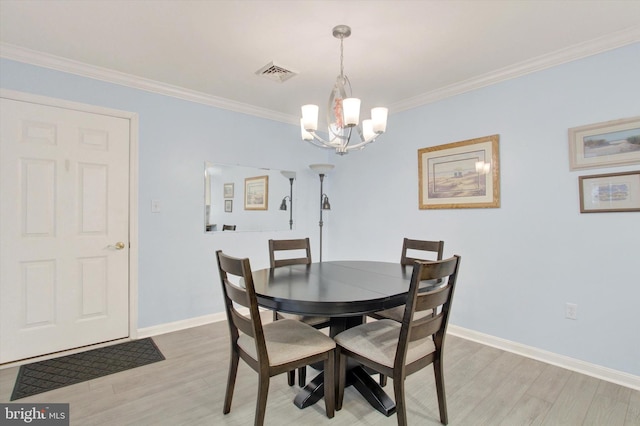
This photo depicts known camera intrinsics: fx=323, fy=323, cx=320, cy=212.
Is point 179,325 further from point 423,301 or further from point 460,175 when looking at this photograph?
point 460,175

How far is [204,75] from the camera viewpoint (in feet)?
9.20

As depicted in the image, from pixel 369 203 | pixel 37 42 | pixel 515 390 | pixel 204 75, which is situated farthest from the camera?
pixel 369 203

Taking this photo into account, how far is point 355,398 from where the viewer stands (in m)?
1.95

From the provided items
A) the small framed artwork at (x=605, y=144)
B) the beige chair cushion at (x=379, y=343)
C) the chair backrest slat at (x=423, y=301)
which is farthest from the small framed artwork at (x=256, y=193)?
the small framed artwork at (x=605, y=144)

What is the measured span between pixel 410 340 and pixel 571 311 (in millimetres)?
1676

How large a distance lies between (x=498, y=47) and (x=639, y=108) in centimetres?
98

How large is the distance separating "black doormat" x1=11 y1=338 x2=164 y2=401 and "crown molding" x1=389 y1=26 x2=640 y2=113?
10.9 ft

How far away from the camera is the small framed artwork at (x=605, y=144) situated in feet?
7.02

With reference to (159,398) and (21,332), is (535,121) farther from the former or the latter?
(21,332)

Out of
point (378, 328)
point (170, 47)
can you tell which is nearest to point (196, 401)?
point (378, 328)

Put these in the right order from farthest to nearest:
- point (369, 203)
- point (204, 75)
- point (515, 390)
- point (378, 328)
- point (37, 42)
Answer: point (369, 203), point (204, 75), point (37, 42), point (515, 390), point (378, 328)

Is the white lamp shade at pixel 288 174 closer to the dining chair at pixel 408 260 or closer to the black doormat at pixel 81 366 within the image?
the dining chair at pixel 408 260

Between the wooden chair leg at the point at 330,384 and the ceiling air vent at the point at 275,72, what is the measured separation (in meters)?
2.12
